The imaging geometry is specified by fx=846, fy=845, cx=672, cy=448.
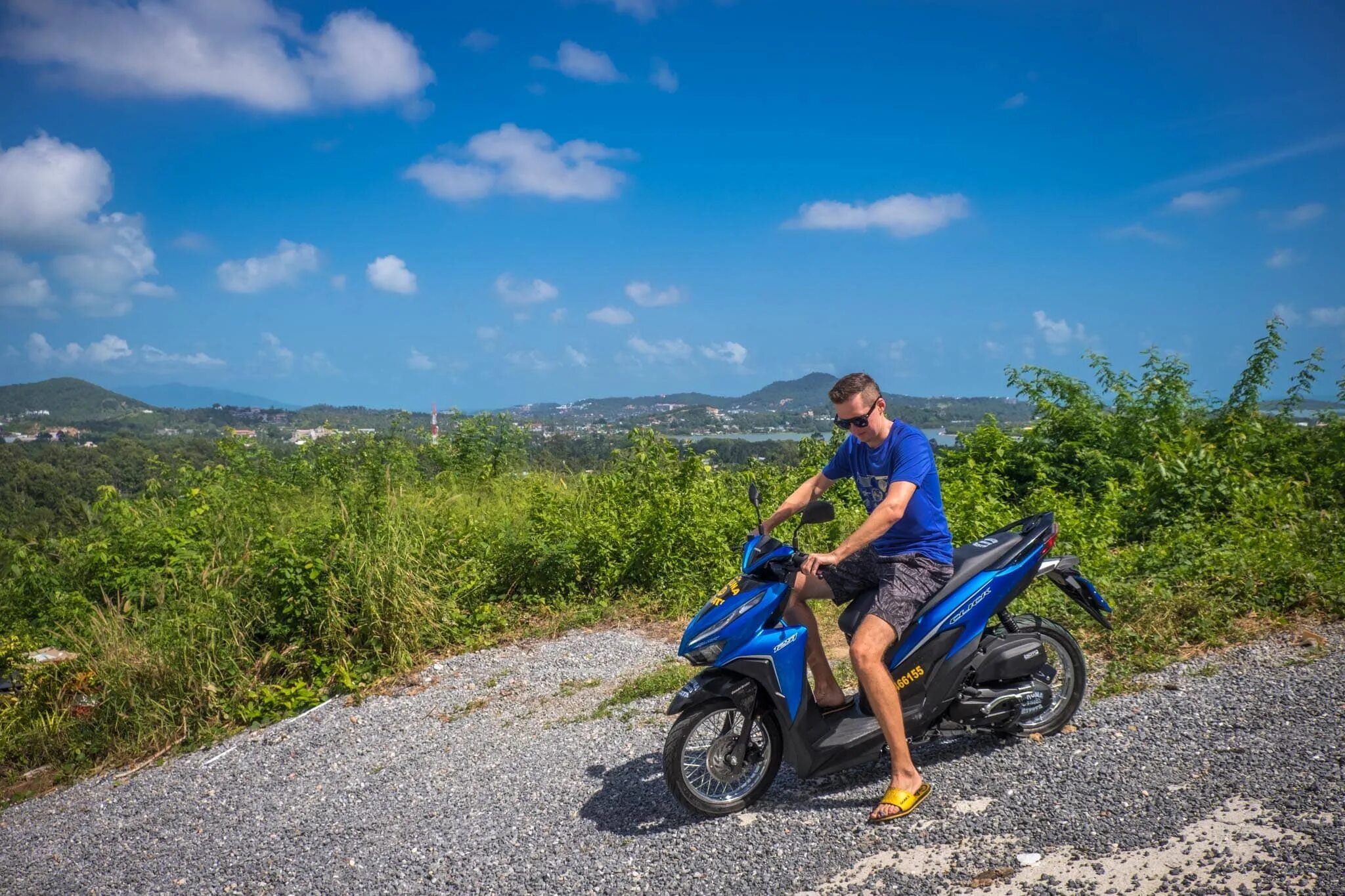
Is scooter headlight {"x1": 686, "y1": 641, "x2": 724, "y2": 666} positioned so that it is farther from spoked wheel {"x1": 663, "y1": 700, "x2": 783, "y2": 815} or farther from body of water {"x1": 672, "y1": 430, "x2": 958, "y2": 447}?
body of water {"x1": 672, "y1": 430, "x2": 958, "y2": 447}

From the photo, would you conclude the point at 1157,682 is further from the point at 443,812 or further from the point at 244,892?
the point at 244,892

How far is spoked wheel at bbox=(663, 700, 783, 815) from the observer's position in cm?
383

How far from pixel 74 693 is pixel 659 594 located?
185 inches

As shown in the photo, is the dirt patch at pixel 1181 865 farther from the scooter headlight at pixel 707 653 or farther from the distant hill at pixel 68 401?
the distant hill at pixel 68 401

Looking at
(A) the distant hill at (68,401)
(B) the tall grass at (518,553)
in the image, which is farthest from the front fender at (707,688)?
(A) the distant hill at (68,401)

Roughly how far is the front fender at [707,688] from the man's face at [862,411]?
50.4 inches

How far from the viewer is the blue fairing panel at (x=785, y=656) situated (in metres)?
3.84

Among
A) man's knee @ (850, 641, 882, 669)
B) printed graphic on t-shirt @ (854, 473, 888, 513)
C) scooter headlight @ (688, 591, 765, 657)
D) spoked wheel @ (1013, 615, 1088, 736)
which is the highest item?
printed graphic on t-shirt @ (854, 473, 888, 513)

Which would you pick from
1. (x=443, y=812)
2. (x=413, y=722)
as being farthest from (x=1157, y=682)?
(x=413, y=722)

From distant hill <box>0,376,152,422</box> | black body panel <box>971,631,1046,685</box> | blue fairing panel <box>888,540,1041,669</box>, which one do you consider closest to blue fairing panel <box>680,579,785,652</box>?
blue fairing panel <box>888,540,1041,669</box>

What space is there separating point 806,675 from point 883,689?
0.36 m

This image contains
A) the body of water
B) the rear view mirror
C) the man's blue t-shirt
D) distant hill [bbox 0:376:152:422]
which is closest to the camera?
the rear view mirror

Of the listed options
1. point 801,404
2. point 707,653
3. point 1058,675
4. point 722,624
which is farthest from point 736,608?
point 801,404

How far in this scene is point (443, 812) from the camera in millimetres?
4383
